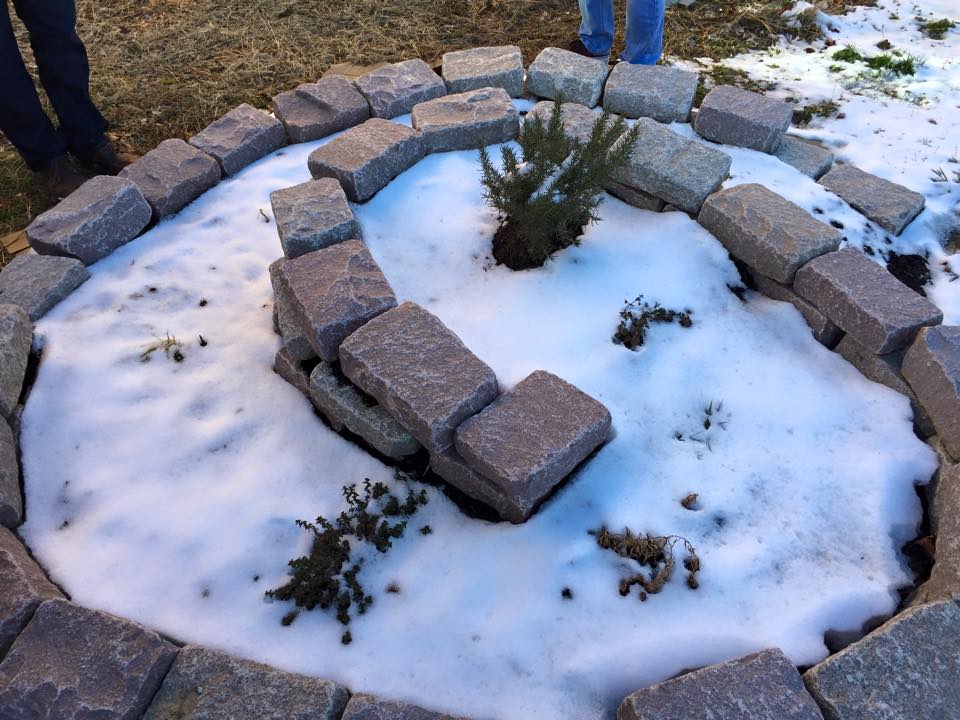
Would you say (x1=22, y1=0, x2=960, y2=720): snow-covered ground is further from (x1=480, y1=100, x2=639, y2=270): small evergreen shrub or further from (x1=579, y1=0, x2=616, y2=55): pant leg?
(x1=579, y1=0, x2=616, y2=55): pant leg

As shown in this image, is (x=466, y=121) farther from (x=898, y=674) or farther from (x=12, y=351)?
(x=898, y=674)

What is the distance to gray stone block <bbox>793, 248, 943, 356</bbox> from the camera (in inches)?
103

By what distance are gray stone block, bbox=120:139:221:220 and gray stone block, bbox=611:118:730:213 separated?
2065 mm

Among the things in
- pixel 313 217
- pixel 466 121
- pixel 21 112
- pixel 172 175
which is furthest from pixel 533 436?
pixel 21 112

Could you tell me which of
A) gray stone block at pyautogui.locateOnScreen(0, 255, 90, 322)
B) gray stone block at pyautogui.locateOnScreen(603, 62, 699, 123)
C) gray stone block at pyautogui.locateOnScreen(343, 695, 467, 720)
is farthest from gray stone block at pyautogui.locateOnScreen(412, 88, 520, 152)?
gray stone block at pyautogui.locateOnScreen(343, 695, 467, 720)

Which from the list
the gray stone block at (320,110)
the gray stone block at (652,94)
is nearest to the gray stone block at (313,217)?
the gray stone block at (320,110)

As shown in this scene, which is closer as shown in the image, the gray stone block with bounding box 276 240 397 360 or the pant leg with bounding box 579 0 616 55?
the gray stone block with bounding box 276 240 397 360

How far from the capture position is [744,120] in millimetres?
3660

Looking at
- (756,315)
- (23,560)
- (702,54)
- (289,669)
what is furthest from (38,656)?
(702,54)

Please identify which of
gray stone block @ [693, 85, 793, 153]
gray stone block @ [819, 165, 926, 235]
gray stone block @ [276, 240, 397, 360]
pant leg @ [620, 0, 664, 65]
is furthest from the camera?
pant leg @ [620, 0, 664, 65]

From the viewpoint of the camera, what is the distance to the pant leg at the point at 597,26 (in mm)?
4395

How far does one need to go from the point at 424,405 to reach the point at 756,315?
1.52 meters

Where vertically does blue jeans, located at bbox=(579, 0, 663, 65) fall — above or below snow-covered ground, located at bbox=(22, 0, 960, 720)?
above

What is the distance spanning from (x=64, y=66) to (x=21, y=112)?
0.32 meters
